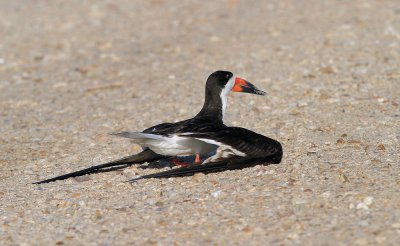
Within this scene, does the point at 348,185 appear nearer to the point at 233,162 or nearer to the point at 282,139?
the point at 233,162

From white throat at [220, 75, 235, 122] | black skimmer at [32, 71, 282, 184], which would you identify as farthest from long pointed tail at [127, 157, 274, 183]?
white throat at [220, 75, 235, 122]

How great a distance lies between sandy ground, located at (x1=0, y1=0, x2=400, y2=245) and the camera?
6.01 meters

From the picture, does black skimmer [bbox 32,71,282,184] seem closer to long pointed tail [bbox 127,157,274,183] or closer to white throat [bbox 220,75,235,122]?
long pointed tail [bbox 127,157,274,183]

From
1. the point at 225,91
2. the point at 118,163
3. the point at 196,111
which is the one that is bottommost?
the point at 118,163

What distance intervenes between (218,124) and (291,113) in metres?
1.92

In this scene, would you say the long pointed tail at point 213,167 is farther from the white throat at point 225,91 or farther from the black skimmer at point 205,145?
the white throat at point 225,91

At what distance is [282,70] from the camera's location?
36.1 ft

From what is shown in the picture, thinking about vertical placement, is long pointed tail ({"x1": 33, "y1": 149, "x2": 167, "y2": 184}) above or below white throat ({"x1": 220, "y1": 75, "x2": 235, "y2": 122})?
below

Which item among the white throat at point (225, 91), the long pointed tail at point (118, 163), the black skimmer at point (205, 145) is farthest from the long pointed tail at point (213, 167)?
the white throat at point (225, 91)

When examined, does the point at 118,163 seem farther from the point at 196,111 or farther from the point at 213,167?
the point at 196,111

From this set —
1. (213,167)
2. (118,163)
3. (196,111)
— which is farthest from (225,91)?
(196,111)

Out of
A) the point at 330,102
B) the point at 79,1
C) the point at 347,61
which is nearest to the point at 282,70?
the point at 347,61

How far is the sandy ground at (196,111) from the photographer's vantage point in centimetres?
601

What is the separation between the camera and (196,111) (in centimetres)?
963
